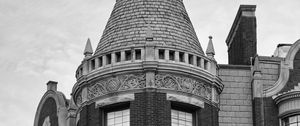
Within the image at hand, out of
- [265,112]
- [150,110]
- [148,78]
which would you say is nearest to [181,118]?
[150,110]

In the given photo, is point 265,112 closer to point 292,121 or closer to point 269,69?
point 292,121

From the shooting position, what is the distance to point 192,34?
189 feet

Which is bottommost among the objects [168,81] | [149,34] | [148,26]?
[168,81]

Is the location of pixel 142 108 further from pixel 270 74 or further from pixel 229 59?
pixel 229 59

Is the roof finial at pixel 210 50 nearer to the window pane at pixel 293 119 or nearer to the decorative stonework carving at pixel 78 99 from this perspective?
the window pane at pixel 293 119

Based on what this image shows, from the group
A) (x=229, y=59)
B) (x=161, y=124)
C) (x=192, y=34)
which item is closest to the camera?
(x=161, y=124)

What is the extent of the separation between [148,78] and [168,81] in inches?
37.2

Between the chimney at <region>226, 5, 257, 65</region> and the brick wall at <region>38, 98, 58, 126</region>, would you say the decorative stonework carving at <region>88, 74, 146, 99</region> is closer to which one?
the brick wall at <region>38, 98, 58, 126</region>

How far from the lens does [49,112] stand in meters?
61.8

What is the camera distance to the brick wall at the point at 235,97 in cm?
5769

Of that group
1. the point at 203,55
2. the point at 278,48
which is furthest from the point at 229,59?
the point at 203,55

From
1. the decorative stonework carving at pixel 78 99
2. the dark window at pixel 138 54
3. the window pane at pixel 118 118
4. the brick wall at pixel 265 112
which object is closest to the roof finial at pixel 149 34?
the dark window at pixel 138 54

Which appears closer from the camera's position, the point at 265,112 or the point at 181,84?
the point at 181,84

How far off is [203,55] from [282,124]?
185 inches
